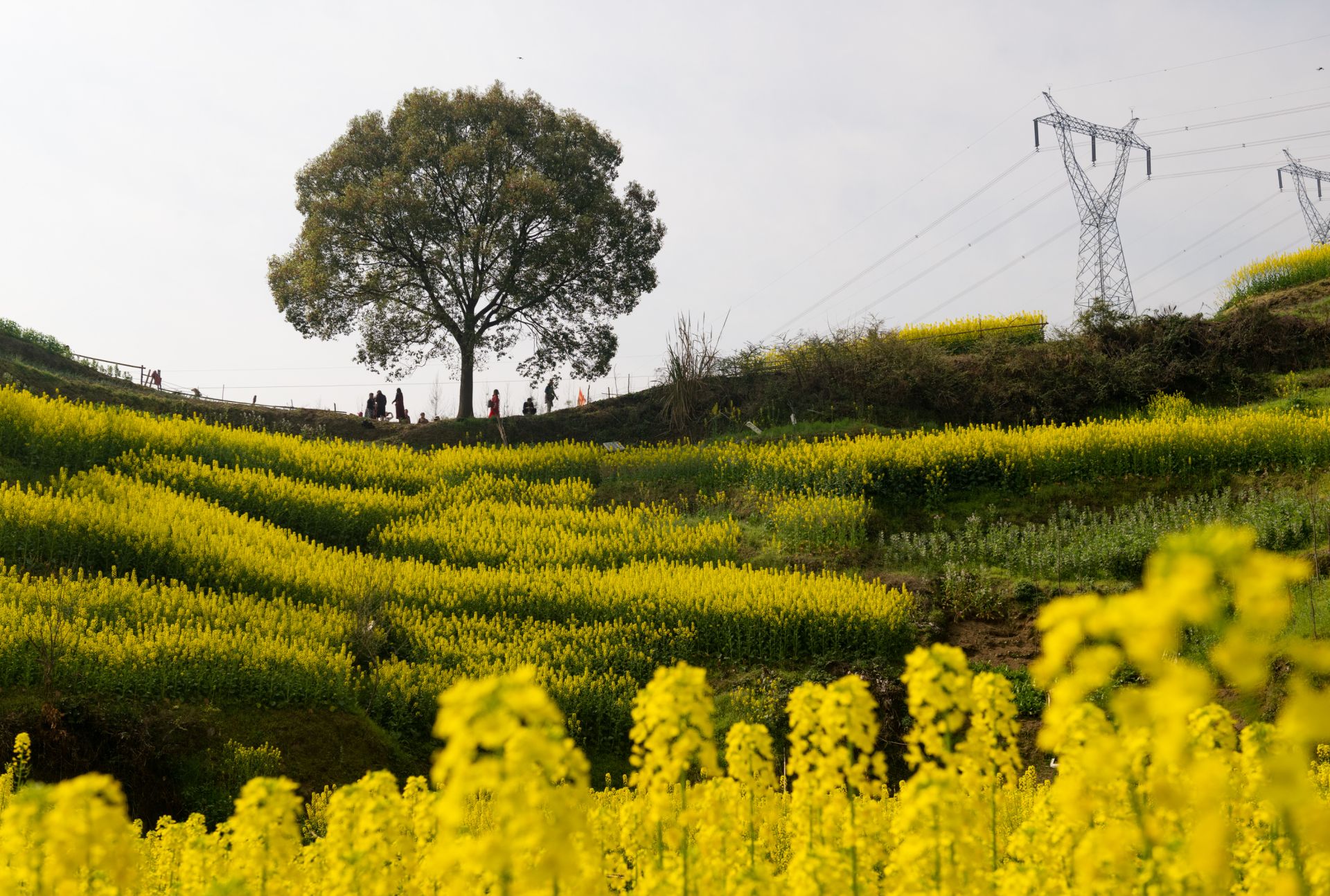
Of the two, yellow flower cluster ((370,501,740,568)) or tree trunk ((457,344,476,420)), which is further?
tree trunk ((457,344,476,420))

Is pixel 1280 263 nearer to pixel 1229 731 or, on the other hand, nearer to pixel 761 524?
pixel 761 524

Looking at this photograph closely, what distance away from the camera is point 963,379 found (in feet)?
84.9

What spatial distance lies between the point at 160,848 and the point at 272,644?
17.4 feet

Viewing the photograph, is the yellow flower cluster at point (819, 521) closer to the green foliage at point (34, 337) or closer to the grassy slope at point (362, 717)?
the grassy slope at point (362, 717)

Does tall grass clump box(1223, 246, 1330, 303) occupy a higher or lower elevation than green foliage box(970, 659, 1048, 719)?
higher

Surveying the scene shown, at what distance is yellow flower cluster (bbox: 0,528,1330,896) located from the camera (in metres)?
2.26

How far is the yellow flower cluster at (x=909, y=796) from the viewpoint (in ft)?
7.41

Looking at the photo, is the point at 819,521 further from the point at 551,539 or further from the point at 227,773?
the point at 227,773

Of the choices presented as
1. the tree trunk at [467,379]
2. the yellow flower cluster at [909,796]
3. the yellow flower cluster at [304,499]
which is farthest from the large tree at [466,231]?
the yellow flower cluster at [909,796]

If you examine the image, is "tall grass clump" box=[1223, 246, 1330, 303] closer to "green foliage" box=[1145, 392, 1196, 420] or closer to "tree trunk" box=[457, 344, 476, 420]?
"green foliage" box=[1145, 392, 1196, 420]

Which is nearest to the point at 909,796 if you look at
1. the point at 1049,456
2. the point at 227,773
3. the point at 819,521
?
the point at 227,773

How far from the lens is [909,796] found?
3.19m

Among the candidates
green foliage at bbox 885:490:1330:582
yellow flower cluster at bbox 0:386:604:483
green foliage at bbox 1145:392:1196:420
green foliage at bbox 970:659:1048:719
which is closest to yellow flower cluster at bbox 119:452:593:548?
yellow flower cluster at bbox 0:386:604:483

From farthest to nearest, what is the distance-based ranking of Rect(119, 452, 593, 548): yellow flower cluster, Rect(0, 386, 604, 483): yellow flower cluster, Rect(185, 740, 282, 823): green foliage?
Rect(0, 386, 604, 483): yellow flower cluster < Rect(119, 452, 593, 548): yellow flower cluster < Rect(185, 740, 282, 823): green foliage
